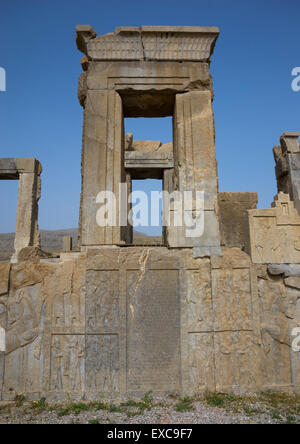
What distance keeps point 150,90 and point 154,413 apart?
3.96 meters

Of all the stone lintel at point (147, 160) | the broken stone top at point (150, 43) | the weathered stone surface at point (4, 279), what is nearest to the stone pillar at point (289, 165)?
the stone lintel at point (147, 160)

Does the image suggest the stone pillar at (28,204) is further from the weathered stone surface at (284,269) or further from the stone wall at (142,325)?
the weathered stone surface at (284,269)

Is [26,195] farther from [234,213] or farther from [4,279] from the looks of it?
[234,213]

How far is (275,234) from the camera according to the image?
417 cm

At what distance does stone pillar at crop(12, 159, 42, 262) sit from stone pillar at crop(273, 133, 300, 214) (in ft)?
22.0

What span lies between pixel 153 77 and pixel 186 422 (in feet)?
13.7

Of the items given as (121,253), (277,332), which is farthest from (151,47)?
(277,332)

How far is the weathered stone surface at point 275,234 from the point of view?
4105mm

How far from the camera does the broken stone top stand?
440 cm

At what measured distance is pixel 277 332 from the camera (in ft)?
12.8

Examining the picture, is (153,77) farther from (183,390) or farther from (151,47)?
(183,390)

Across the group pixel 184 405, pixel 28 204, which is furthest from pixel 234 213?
pixel 28 204

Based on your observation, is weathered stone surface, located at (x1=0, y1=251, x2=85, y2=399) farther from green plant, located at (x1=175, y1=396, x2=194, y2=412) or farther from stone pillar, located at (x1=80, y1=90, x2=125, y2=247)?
green plant, located at (x1=175, y1=396, x2=194, y2=412)


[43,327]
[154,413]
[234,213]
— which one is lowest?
[154,413]
